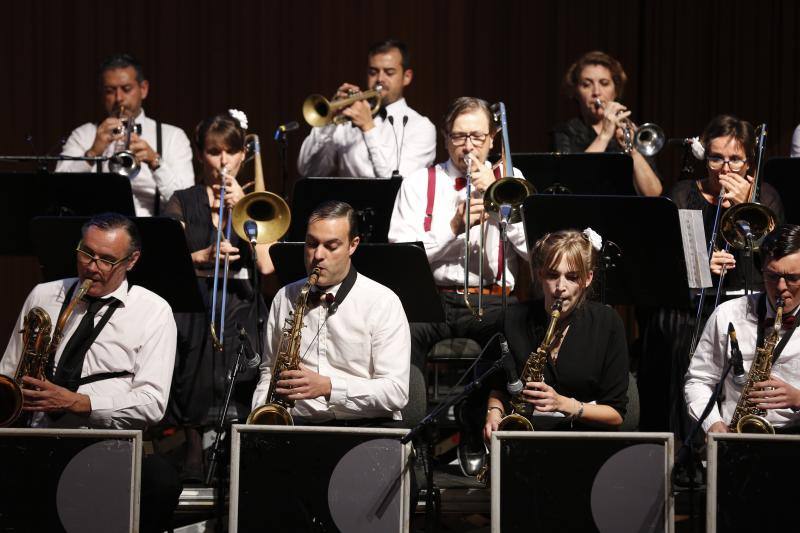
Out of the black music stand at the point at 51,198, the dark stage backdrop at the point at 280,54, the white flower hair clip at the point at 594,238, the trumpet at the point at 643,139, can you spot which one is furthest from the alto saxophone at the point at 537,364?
the dark stage backdrop at the point at 280,54

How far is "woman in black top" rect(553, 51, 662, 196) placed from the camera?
5.94 meters

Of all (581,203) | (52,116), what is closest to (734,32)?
(581,203)

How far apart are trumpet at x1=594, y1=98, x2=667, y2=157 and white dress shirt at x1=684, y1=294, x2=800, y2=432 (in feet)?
5.59

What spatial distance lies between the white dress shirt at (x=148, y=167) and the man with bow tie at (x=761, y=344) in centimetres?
309

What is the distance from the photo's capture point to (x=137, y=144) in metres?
5.99

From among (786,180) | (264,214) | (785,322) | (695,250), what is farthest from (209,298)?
(786,180)

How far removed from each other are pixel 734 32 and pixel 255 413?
505cm

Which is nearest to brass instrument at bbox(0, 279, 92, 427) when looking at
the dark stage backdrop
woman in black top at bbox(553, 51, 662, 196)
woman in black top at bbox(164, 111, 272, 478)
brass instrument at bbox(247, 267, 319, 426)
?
brass instrument at bbox(247, 267, 319, 426)

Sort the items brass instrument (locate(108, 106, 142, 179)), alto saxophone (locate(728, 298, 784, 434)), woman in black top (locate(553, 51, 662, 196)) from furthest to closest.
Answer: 1. woman in black top (locate(553, 51, 662, 196))
2. brass instrument (locate(108, 106, 142, 179))
3. alto saxophone (locate(728, 298, 784, 434))

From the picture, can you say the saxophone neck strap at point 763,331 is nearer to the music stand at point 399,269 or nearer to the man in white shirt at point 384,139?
the music stand at point 399,269

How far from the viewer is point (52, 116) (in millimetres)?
8000

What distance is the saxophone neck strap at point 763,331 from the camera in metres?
4.17

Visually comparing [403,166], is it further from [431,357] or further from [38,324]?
[38,324]

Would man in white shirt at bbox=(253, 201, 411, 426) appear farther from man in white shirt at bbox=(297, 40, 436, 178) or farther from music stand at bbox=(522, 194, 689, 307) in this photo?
man in white shirt at bbox=(297, 40, 436, 178)
